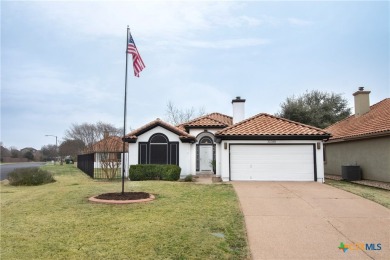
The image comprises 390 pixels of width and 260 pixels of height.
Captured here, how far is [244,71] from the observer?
20.0 metres

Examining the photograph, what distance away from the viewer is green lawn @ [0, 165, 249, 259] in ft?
17.6

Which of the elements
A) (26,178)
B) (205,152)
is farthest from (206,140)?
(26,178)

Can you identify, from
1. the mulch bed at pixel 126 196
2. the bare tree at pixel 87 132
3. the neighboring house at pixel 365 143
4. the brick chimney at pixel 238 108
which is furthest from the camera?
the bare tree at pixel 87 132

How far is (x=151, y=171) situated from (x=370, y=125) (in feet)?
44.0

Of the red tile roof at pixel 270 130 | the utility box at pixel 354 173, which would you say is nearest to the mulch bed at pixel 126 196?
the red tile roof at pixel 270 130

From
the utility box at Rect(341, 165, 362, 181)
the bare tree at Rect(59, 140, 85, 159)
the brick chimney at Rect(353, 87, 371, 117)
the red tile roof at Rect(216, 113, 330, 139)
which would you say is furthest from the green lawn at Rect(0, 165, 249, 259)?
the bare tree at Rect(59, 140, 85, 159)

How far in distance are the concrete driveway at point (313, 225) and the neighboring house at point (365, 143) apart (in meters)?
5.35

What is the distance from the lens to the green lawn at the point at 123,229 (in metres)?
5.37

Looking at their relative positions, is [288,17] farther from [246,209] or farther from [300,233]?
[300,233]

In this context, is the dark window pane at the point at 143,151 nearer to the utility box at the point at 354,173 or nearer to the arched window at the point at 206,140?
the arched window at the point at 206,140

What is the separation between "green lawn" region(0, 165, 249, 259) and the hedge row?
735 cm

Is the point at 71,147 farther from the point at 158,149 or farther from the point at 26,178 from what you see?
the point at 158,149

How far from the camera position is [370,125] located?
58.7 ft

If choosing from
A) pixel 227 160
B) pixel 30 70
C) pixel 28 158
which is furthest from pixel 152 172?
pixel 28 158
